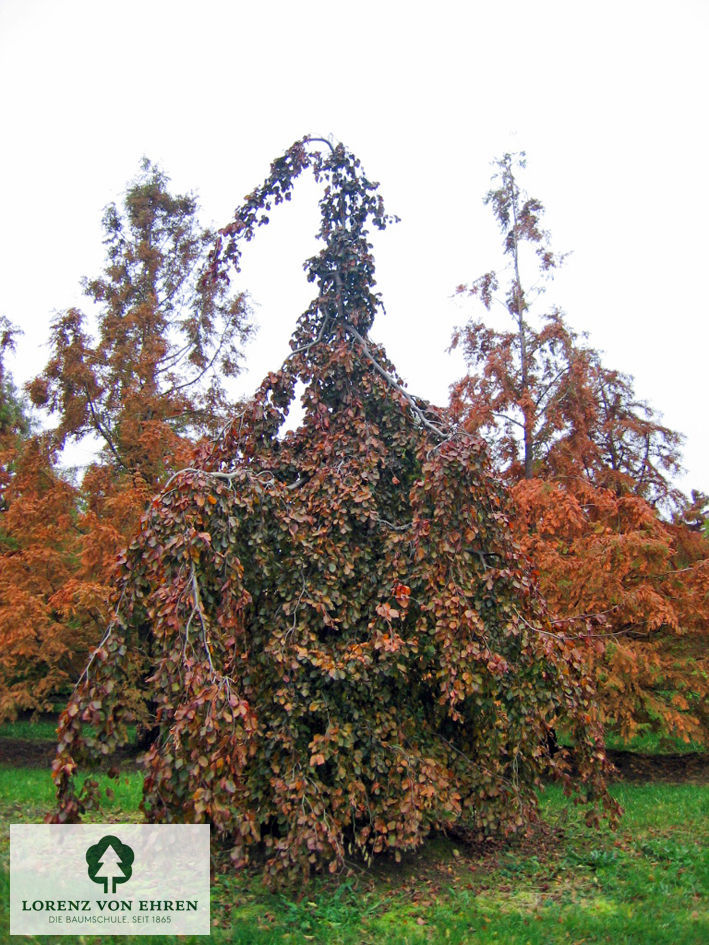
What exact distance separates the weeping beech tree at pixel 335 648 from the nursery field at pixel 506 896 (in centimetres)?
24

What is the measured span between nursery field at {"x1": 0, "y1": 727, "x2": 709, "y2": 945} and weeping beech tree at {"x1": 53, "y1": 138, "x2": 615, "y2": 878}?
242 millimetres

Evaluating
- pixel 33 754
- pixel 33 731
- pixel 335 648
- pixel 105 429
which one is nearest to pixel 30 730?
pixel 33 731

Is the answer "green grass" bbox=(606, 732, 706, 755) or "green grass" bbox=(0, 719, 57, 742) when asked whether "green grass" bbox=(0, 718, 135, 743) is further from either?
Result: "green grass" bbox=(606, 732, 706, 755)

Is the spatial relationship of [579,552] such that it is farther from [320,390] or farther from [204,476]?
[204,476]

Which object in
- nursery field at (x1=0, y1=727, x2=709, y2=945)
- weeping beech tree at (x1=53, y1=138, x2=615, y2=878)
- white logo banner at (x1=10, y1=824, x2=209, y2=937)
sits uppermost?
weeping beech tree at (x1=53, y1=138, x2=615, y2=878)

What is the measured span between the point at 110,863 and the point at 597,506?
5.82 metres

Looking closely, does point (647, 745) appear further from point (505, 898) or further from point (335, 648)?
point (335, 648)

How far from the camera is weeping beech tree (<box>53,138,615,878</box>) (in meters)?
3.61

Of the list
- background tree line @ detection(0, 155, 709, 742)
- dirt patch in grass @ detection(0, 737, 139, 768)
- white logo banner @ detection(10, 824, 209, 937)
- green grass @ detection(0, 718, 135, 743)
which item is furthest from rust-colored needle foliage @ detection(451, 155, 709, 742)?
green grass @ detection(0, 718, 135, 743)

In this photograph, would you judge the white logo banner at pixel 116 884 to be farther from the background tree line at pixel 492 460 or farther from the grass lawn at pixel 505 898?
the background tree line at pixel 492 460

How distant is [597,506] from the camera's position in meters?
7.78

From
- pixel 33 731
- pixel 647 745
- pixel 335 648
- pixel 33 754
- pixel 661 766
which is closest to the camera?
pixel 335 648

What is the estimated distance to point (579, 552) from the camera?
7.07m

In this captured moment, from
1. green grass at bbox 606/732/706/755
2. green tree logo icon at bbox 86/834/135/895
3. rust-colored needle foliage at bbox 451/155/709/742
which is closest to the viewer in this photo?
green tree logo icon at bbox 86/834/135/895
